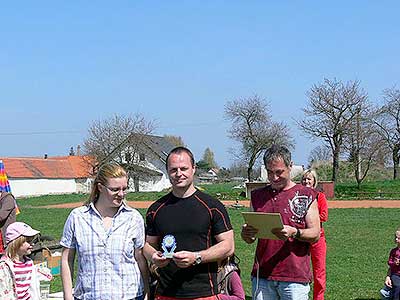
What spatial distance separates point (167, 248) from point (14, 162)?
233 ft

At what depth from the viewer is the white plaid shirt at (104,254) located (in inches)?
162

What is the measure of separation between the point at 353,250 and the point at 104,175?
1143 cm

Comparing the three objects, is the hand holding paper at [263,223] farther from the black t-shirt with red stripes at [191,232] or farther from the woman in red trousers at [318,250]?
the woman in red trousers at [318,250]

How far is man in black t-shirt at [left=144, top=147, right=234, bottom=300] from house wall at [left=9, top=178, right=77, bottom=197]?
2547 inches

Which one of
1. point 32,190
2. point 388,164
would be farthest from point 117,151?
point 388,164

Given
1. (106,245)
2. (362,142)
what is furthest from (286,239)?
(362,142)

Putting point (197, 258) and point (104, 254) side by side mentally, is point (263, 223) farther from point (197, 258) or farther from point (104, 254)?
point (104, 254)

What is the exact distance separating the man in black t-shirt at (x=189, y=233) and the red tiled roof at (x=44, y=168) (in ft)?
212

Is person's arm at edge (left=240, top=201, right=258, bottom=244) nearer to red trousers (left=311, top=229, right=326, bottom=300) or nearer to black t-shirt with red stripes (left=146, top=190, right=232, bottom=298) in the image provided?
black t-shirt with red stripes (left=146, top=190, right=232, bottom=298)

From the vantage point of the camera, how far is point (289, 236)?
445 cm

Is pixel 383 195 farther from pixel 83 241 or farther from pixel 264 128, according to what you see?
pixel 83 241

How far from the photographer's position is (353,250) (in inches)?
574

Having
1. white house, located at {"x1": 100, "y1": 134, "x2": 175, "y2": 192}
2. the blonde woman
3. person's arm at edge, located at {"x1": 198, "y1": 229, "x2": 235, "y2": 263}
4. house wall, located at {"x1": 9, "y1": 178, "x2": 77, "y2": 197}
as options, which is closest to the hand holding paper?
person's arm at edge, located at {"x1": 198, "y1": 229, "x2": 235, "y2": 263}

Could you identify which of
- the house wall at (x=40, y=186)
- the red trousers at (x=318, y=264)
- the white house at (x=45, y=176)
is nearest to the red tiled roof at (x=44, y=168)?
the white house at (x=45, y=176)
